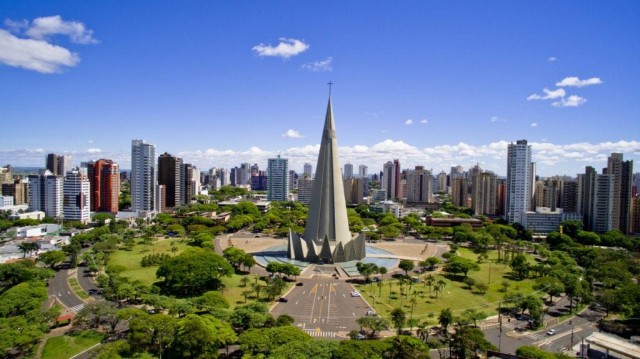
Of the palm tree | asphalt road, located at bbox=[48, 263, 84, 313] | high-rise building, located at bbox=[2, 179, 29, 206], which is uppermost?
high-rise building, located at bbox=[2, 179, 29, 206]

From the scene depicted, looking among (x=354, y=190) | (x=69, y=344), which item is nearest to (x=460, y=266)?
(x=69, y=344)

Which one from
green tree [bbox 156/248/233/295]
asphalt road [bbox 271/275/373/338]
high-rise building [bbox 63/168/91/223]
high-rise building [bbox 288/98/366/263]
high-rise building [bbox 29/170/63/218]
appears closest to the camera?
asphalt road [bbox 271/275/373/338]

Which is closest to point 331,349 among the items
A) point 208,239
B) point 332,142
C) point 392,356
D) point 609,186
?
point 392,356

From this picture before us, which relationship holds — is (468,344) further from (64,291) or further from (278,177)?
(278,177)

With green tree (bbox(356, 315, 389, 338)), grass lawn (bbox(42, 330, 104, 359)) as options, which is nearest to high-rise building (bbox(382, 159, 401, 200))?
green tree (bbox(356, 315, 389, 338))

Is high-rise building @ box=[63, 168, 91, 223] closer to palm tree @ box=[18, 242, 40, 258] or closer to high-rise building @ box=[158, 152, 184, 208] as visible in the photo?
high-rise building @ box=[158, 152, 184, 208]

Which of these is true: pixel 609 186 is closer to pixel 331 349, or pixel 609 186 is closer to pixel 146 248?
pixel 331 349
